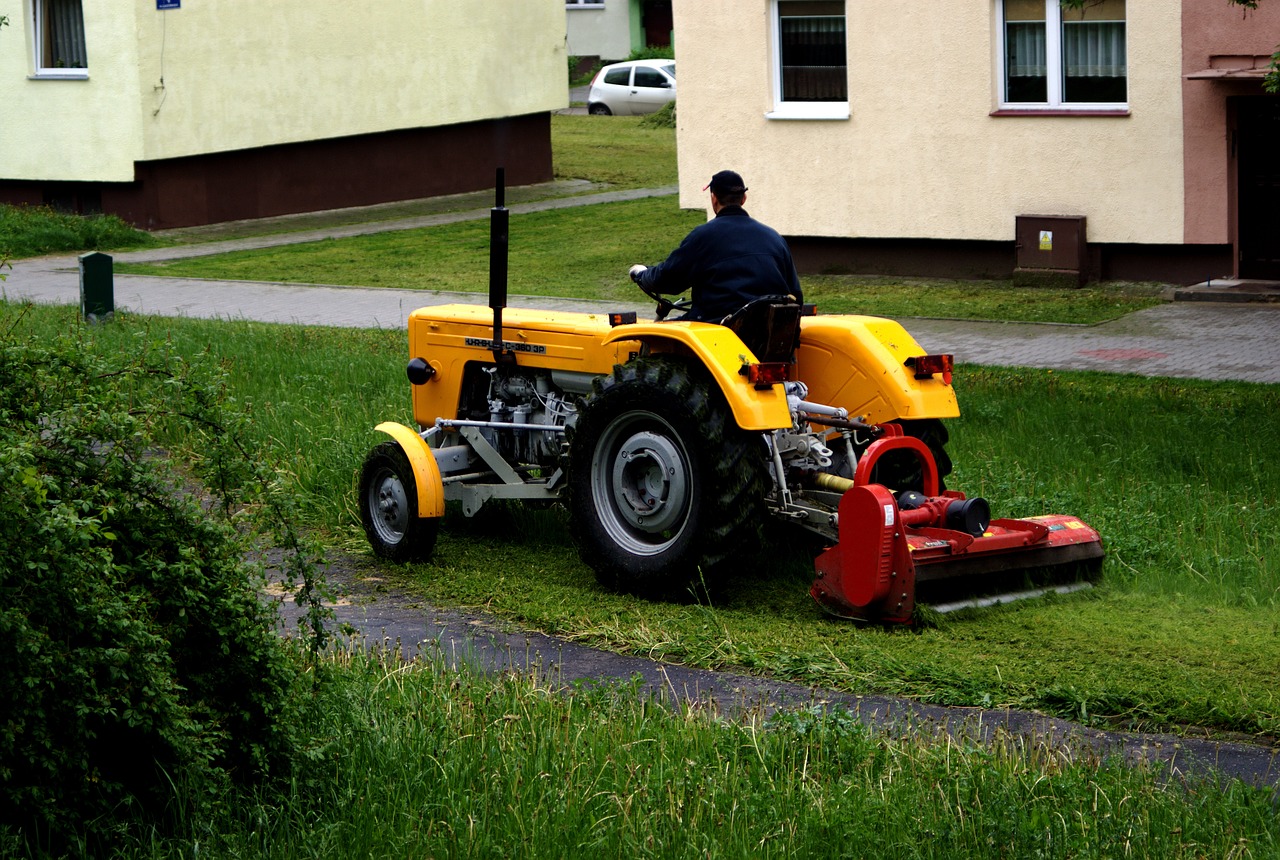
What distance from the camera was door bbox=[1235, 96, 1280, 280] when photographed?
17.4 metres

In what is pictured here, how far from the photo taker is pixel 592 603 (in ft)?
25.9

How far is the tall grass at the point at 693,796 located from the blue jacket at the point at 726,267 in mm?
2663

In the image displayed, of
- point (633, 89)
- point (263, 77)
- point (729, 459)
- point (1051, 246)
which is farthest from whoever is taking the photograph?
point (633, 89)

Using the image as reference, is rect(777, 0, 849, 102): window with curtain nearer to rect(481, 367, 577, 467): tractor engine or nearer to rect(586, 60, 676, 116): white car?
rect(481, 367, 577, 467): tractor engine

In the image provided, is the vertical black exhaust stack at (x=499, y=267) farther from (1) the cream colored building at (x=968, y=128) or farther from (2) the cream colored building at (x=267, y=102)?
(2) the cream colored building at (x=267, y=102)

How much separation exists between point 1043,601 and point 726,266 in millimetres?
2043

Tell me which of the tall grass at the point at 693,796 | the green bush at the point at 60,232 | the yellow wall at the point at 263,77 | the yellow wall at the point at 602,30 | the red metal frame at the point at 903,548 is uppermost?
the yellow wall at the point at 602,30

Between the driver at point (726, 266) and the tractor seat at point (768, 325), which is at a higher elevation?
the driver at point (726, 266)

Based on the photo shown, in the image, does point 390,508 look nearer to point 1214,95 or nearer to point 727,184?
point 727,184

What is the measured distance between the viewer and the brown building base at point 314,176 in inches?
1016

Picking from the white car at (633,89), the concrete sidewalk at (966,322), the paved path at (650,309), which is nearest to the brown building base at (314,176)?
the paved path at (650,309)

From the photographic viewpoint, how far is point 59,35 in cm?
2559

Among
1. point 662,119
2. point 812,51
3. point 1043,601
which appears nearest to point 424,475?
point 1043,601

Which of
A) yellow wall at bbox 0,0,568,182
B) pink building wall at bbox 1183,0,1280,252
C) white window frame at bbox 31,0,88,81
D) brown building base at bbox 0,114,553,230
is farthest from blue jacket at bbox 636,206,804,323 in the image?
white window frame at bbox 31,0,88,81
